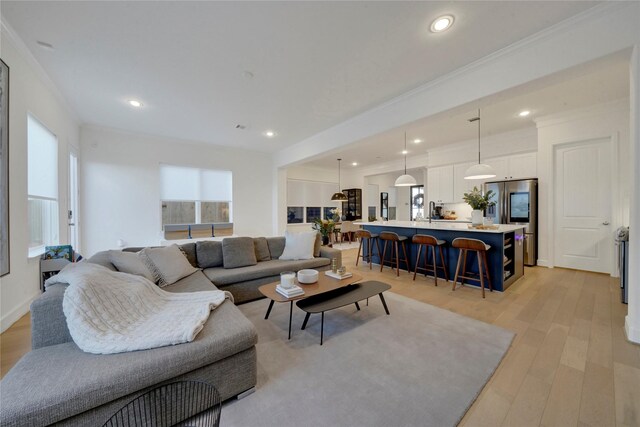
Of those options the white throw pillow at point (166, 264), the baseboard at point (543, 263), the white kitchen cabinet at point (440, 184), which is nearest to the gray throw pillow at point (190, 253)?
the white throw pillow at point (166, 264)

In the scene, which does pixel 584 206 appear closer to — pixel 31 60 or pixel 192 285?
pixel 192 285

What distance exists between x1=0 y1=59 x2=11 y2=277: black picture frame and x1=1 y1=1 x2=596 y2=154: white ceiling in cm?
47

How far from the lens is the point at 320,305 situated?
7.45 ft

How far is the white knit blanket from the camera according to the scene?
4.48 feet

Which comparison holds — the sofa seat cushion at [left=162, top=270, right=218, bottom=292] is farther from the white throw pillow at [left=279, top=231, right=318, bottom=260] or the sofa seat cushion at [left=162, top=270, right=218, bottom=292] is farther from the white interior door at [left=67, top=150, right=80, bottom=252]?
the white interior door at [left=67, top=150, right=80, bottom=252]

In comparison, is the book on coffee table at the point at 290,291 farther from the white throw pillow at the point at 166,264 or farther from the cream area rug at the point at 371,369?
the white throw pillow at the point at 166,264

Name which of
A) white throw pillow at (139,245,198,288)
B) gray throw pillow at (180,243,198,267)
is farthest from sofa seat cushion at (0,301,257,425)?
gray throw pillow at (180,243,198,267)

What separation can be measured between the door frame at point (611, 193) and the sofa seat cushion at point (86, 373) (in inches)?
226

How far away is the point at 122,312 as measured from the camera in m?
1.63

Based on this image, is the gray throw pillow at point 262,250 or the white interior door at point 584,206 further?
the white interior door at point 584,206

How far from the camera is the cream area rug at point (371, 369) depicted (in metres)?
1.43

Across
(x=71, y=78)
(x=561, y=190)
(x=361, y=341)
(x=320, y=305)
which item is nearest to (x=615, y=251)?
(x=561, y=190)

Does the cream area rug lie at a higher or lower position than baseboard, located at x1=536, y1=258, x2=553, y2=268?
lower

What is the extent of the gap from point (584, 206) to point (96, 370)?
661 centimetres
